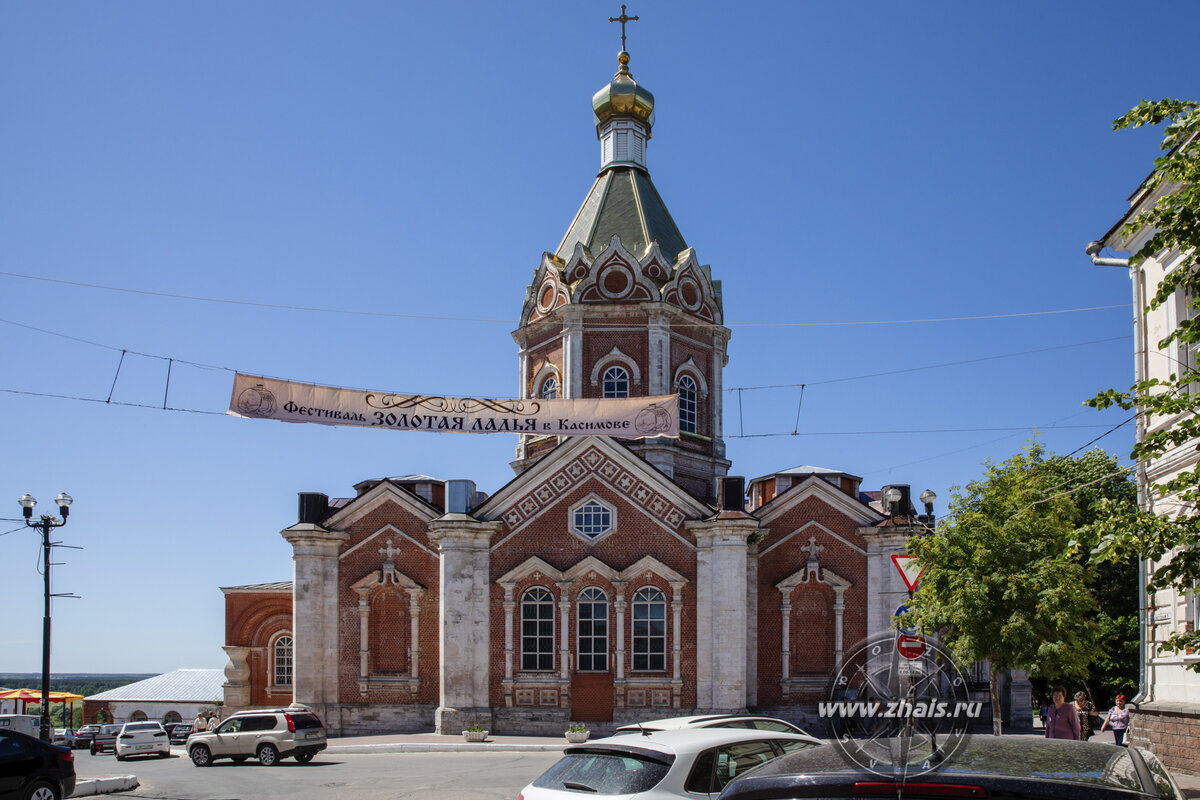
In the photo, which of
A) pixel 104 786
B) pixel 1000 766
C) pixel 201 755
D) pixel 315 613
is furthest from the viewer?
pixel 315 613

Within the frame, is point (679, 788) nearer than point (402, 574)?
Yes

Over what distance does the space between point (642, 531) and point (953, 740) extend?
26.6 meters

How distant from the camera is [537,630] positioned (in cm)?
3161

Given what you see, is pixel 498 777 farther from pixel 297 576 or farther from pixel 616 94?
pixel 616 94

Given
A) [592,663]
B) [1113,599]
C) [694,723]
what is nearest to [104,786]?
[694,723]

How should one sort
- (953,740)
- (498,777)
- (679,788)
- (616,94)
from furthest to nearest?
(616,94) < (498,777) < (679,788) < (953,740)

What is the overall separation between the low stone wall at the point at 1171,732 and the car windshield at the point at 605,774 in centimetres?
1108

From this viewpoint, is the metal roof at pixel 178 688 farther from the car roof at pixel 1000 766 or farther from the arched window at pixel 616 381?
the car roof at pixel 1000 766

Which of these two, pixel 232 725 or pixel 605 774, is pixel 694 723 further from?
pixel 232 725

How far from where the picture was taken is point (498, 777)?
1944 centimetres

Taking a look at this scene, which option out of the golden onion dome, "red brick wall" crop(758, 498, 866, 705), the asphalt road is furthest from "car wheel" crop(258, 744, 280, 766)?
the golden onion dome

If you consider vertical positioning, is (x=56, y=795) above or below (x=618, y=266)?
below

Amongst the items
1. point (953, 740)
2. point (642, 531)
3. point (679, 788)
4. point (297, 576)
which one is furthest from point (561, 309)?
point (953, 740)

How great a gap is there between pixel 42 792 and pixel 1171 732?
16.7 meters
